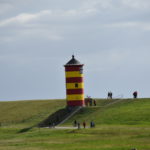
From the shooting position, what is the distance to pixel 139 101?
92312 mm

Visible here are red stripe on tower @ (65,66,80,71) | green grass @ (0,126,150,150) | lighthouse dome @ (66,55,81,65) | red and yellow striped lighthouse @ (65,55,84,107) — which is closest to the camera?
green grass @ (0,126,150,150)

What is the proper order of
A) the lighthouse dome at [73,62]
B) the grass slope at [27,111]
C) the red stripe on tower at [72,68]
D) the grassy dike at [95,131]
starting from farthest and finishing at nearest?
the grass slope at [27,111] → the lighthouse dome at [73,62] → the red stripe on tower at [72,68] → the grassy dike at [95,131]

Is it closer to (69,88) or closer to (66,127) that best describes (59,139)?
(66,127)

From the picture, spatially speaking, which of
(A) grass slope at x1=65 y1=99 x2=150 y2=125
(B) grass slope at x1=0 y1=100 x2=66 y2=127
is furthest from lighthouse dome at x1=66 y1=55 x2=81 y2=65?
(B) grass slope at x1=0 y1=100 x2=66 y2=127

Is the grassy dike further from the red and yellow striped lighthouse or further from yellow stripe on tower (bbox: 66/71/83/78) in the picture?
yellow stripe on tower (bbox: 66/71/83/78)

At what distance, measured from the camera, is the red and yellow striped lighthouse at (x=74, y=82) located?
91988 mm

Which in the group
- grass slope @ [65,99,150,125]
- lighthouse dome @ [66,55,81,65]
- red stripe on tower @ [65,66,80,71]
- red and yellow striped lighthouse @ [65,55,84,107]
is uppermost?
lighthouse dome @ [66,55,81,65]

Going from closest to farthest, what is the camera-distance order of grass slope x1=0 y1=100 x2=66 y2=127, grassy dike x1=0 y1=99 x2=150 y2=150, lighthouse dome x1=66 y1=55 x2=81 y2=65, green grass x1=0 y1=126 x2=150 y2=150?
green grass x1=0 y1=126 x2=150 y2=150 → grassy dike x1=0 y1=99 x2=150 y2=150 → lighthouse dome x1=66 y1=55 x2=81 y2=65 → grass slope x1=0 y1=100 x2=66 y2=127

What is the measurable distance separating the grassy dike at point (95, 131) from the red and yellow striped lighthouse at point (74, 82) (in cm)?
242

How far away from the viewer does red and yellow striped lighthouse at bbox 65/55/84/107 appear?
3622 inches

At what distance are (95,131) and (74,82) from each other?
19.4 m

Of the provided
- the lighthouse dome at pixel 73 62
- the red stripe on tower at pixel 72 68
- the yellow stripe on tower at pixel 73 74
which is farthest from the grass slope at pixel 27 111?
the lighthouse dome at pixel 73 62

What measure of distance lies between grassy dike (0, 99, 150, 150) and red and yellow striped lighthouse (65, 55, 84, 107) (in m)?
2.42

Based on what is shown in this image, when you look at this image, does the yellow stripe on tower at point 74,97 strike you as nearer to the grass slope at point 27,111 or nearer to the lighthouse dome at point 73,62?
the lighthouse dome at point 73,62
